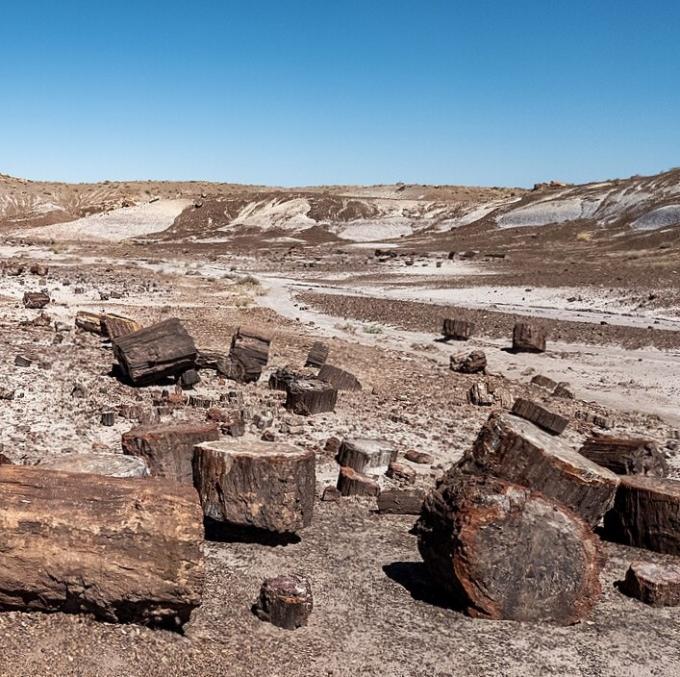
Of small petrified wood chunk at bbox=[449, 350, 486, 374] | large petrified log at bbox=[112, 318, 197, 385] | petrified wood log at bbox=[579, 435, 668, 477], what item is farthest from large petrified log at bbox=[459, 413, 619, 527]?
small petrified wood chunk at bbox=[449, 350, 486, 374]

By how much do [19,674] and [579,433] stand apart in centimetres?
1008

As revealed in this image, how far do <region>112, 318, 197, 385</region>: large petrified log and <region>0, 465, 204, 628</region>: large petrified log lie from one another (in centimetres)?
766

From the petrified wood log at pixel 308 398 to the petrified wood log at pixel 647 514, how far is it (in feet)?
17.7

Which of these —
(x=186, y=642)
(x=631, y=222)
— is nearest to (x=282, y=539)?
(x=186, y=642)

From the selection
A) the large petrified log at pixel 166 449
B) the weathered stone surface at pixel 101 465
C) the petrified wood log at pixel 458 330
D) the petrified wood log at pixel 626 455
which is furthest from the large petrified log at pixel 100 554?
the petrified wood log at pixel 458 330

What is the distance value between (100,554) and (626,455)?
6.52 m

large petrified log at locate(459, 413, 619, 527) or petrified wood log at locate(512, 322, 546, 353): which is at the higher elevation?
large petrified log at locate(459, 413, 619, 527)

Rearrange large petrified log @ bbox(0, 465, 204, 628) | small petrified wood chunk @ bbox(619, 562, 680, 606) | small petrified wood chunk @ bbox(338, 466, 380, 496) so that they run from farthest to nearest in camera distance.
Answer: small petrified wood chunk @ bbox(338, 466, 380, 496)
small petrified wood chunk @ bbox(619, 562, 680, 606)
large petrified log @ bbox(0, 465, 204, 628)

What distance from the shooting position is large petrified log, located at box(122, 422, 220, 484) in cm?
Answer: 777

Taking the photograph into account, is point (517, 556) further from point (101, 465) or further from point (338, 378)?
point (338, 378)

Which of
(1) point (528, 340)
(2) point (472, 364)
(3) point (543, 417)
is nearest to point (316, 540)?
(3) point (543, 417)

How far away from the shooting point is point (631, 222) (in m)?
56.9

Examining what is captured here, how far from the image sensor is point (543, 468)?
6.86 metres

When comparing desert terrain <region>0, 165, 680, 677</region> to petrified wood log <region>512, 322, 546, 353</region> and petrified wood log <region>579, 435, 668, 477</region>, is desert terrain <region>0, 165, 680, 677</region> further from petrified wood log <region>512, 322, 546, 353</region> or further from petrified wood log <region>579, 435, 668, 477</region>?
petrified wood log <region>579, 435, 668, 477</region>
